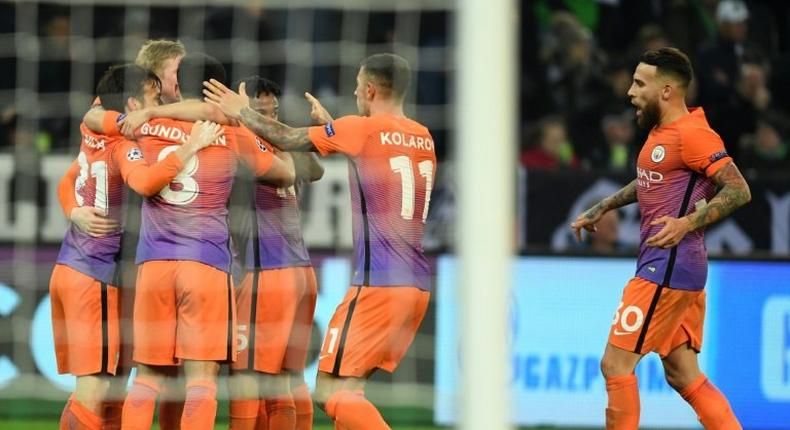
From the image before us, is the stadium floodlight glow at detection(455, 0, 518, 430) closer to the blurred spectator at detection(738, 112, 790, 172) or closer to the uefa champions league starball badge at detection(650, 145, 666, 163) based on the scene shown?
the uefa champions league starball badge at detection(650, 145, 666, 163)

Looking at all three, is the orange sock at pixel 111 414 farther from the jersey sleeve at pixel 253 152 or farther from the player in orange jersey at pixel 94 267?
the jersey sleeve at pixel 253 152

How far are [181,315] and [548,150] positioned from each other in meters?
4.71

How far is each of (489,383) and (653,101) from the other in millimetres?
3065

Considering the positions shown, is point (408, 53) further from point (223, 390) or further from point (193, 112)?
point (193, 112)

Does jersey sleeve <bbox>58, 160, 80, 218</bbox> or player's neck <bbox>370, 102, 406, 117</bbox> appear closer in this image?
player's neck <bbox>370, 102, 406, 117</bbox>

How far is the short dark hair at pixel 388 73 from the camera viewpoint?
262 inches

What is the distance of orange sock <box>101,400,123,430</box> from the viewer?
6.87m

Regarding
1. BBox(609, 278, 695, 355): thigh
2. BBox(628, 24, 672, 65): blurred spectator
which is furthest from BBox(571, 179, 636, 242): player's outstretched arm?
BBox(628, 24, 672, 65): blurred spectator

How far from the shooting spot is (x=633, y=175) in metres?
9.39

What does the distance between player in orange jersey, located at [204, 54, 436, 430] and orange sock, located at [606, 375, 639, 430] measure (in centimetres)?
91

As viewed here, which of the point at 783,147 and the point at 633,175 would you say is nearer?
the point at 633,175

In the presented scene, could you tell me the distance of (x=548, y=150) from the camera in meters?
10.5

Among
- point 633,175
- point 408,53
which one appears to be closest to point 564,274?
point 633,175

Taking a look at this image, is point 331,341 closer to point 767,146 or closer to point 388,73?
point 388,73
